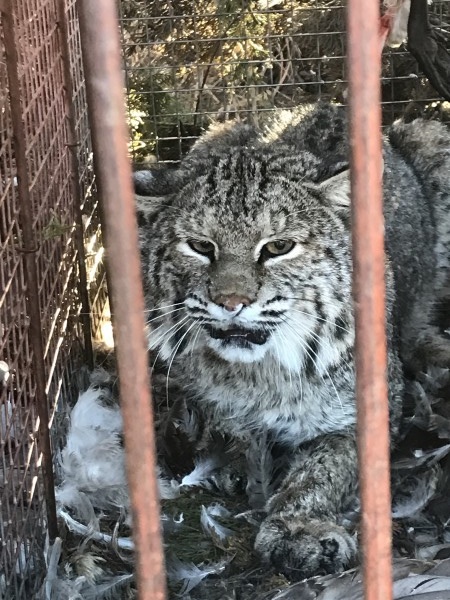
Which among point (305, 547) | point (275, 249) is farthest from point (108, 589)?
point (275, 249)

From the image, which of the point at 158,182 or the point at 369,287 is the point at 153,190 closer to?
the point at 158,182

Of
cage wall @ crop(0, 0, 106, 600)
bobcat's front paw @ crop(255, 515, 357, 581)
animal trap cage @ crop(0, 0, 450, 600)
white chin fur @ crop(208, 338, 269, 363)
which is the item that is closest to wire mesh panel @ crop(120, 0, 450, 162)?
animal trap cage @ crop(0, 0, 450, 600)

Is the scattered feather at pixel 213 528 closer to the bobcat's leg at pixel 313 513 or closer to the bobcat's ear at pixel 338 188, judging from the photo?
Result: the bobcat's leg at pixel 313 513

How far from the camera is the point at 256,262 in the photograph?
286cm

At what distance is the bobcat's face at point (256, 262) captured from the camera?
9.29 ft

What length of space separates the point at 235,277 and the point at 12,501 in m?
0.86

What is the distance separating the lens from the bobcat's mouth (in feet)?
9.40

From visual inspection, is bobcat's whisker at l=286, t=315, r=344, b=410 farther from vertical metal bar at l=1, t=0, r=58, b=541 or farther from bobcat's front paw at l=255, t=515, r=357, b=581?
vertical metal bar at l=1, t=0, r=58, b=541

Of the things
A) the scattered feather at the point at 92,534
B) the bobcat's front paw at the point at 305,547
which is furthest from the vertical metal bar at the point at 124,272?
the scattered feather at the point at 92,534

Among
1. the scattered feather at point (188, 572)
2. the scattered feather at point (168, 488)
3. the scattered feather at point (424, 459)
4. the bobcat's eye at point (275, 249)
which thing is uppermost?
the bobcat's eye at point (275, 249)

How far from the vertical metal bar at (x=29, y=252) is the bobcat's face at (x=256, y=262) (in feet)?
1.64

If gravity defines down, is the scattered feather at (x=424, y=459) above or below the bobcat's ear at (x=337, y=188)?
below

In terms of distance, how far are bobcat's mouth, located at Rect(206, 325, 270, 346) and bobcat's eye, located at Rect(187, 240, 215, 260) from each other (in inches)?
8.5

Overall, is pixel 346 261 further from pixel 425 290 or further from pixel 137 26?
pixel 137 26
